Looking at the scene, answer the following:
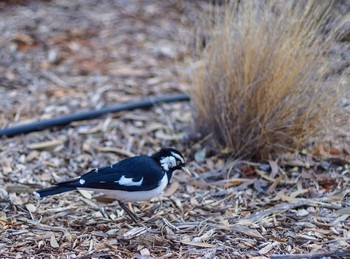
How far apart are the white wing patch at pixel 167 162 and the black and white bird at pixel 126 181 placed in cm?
2

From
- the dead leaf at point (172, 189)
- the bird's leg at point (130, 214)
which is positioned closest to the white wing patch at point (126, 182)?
the bird's leg at point (130, 214)

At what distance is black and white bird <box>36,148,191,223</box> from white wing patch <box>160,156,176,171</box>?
0.02 m

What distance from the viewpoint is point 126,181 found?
426 centimetres

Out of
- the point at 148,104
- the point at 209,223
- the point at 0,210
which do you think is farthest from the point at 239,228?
the point at 148,104

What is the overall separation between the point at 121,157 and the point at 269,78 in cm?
140

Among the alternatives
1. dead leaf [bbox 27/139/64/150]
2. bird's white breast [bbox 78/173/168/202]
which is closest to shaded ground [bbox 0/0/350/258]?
dead leaf [bbox 27/139/64/150]

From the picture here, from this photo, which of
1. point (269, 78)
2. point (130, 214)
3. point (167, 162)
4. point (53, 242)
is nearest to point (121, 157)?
point (167, 162)

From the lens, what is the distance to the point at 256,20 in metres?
5.12

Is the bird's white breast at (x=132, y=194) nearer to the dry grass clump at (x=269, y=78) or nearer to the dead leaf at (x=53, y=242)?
the dead leaf at (x=53, y=242)

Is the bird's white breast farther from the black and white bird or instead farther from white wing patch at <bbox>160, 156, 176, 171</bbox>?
white wing patch at <bbox>160, 156, 176, 171</bbox>

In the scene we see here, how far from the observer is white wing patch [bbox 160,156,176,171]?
449cm

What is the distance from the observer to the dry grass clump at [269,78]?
4.90 meters

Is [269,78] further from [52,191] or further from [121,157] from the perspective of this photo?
[52,191]

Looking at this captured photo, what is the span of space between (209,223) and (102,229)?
0.68m
